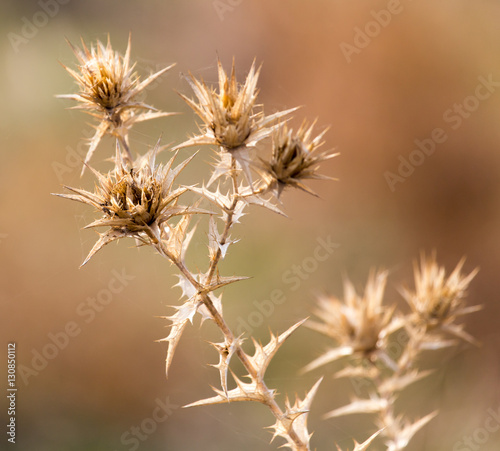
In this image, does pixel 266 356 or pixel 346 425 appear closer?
pixel 266 356

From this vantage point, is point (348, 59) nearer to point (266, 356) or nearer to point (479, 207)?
point (479, 207)

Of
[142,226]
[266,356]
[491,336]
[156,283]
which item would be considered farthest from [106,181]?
[491,336]

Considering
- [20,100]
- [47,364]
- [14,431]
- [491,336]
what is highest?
[20,100]

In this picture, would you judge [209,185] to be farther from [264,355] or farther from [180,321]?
[264,355]

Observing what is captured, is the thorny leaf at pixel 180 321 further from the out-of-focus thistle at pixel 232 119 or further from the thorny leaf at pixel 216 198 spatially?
the out-of-focus thistle at pixel 232 119

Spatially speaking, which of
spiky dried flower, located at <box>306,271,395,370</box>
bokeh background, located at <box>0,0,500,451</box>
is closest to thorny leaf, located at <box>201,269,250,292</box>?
spiky dried flower, located at <box>306,271,395,370</box>

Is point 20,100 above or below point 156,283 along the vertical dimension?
above

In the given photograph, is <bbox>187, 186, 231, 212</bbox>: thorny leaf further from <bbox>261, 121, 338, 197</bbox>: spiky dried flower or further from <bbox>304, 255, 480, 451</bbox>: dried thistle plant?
<bbox>304, 255, 480, 451</bbox>: dried thistle plant
